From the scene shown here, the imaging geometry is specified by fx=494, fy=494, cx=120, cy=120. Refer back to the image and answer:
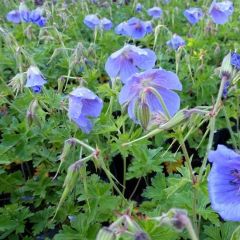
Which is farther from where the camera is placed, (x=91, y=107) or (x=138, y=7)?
(x=138, y=7)

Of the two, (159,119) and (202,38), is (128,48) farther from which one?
(202,38)

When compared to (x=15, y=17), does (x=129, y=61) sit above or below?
above

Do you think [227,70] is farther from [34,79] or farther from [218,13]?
[218,13]

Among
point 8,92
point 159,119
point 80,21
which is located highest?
point 159,119

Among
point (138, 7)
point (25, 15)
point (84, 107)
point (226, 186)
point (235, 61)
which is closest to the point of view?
point (226, 186)

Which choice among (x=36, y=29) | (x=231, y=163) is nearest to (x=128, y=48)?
(x=231, y=163)

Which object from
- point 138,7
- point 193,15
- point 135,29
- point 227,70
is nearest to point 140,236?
point 227,70
